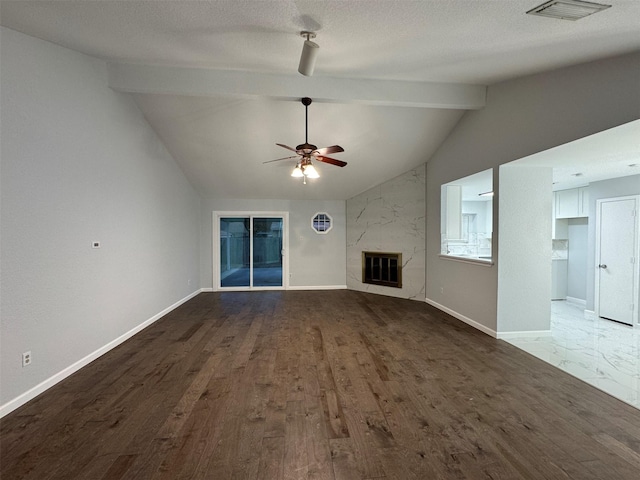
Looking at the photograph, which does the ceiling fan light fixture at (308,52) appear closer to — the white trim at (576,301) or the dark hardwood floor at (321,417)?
the dark hardwood floor at (321,417)

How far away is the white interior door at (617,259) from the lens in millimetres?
4301

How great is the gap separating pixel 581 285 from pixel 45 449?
25.6 feet

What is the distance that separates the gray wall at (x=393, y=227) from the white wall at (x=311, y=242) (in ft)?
0.90

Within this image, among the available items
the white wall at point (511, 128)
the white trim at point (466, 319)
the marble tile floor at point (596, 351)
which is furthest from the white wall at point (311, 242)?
the marble tile floor at point (596, 351)

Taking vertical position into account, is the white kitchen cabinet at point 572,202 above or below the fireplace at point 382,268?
Result: above

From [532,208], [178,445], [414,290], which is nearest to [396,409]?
[178,445]

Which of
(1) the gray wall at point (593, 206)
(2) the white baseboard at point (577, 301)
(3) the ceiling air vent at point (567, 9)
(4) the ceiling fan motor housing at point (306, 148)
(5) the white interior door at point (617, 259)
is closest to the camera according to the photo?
(3) the ceiling air vent at point (567, 9)

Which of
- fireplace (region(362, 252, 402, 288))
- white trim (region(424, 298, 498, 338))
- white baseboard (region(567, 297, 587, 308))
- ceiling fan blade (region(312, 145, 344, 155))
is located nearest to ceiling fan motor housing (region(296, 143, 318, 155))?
ceiling fan blade (region(312, 145, 344, 155))

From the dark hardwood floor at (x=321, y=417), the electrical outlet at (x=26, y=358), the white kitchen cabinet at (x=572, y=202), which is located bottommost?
the dark hardwood floor at (x=321, y=417)

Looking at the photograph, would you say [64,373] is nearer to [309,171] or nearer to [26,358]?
[26,358]

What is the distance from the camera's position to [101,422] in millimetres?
2082

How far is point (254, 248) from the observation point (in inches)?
279

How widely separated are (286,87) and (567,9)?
2.55 meters

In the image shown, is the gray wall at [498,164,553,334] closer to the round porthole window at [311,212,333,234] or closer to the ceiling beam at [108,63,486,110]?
the ceiling beam at [108,63,486,110]
